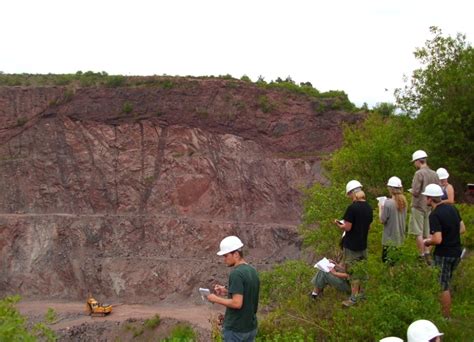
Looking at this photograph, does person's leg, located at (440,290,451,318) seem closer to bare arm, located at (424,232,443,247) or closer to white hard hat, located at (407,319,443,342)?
bare arm, located at (424,232,443,247)

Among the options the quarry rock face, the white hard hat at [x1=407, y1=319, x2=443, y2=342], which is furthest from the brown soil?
the white hard hat at [x1=407, y1=319, x2=443, y2=342]

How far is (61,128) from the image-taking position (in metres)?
39.6

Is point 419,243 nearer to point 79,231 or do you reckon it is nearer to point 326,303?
point 326,303

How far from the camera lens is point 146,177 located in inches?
1516

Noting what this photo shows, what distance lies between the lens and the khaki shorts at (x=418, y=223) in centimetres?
1036

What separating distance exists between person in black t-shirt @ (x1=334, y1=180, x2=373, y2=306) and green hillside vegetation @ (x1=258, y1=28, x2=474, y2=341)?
29 centimetres

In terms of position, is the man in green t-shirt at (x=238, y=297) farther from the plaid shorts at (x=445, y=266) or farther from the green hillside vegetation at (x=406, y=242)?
the plaid shorts at (x=445, y=266)

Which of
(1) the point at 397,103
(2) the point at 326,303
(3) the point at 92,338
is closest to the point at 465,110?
(1) the point at 397,103

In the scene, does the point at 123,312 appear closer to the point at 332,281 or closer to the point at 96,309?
the point at 96,309

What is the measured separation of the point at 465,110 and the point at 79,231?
2405 centimetres

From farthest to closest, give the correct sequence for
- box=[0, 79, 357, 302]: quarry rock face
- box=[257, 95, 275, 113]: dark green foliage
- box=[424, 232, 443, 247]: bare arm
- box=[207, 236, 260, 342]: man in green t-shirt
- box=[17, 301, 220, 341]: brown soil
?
box=[257, 95, 275, 113]: dark green foliage
box=[0, 79, 357, 302]: quarry rock face
box=[17, 301, 220, 341]: brown soil
box=[424, 232, 443, 247]: bare arm
box=[207, 236, 260, 342]: man in green t-shirt

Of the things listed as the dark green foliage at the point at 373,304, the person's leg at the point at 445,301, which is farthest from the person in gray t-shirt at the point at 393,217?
the person's leg at the point at 445,301

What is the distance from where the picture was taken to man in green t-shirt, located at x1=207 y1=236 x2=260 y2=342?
21.6 feet

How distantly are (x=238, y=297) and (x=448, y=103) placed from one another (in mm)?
17057
